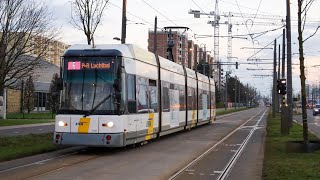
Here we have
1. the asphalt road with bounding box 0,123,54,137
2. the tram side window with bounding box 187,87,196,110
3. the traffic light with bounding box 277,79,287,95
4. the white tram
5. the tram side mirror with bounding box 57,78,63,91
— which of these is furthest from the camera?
the tram side window with bounding box 187,87,196,110

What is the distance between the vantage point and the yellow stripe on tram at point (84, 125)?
17.1 metres

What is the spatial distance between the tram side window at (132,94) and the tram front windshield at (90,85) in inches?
39.0

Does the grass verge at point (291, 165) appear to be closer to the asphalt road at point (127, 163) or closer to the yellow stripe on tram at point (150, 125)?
the asphalt road at point (127, 163)

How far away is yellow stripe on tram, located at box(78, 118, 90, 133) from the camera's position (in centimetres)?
1706

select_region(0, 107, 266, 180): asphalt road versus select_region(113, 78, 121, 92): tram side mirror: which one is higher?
select_region(113, 78, 121, 92): tram side mirror

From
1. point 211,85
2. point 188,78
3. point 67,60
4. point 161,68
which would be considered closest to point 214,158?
point 67,60

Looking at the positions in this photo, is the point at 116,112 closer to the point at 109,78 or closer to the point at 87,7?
the point at 109,78

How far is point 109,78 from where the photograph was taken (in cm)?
1748

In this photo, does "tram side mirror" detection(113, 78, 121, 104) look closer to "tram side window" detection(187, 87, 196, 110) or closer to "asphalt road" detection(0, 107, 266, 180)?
"asphalt road" detection(0, 107, 266, 180)

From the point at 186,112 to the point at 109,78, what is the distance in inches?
508

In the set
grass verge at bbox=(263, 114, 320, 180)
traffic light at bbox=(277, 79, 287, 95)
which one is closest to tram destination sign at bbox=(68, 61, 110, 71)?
grass verge at bbox=(263, 114, 320, 180)

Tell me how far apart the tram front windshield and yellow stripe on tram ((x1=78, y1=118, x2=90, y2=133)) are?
29cm

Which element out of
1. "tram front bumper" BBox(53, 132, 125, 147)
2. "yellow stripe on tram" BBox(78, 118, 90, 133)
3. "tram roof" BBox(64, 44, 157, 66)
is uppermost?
"tram roof" BBox(64, 44, 157, 66)

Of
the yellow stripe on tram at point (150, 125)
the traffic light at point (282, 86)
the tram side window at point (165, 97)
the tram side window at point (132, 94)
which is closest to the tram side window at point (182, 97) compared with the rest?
the tram side window at point (165, 97)
